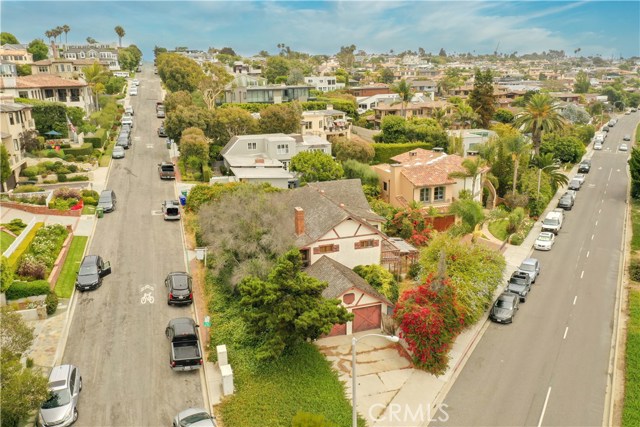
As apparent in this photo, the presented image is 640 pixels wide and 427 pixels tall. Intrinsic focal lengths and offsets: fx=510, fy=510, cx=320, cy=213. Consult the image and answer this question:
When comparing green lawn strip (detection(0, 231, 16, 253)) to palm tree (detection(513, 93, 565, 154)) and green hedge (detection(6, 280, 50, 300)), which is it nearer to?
green hedge (detection(6, 280, 50, 300))

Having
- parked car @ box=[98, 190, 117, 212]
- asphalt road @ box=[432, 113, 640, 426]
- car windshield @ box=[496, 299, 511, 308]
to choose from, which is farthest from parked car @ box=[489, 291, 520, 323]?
parked car @ box=[98, 190, 117, 212]

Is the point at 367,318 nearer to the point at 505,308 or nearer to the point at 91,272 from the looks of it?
the point at 505,308

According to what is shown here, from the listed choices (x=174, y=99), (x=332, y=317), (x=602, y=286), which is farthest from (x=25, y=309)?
(x=174, y=99)

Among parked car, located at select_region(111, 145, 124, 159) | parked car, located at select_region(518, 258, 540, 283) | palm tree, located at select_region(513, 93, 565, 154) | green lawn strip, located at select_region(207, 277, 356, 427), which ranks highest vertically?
palm tree, located at select_region(513, 93, 565, 154)

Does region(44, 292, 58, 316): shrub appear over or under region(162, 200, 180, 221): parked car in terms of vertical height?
under

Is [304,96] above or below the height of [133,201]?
above

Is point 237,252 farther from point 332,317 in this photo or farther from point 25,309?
point 25,309

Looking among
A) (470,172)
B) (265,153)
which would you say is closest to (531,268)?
(470,172)
